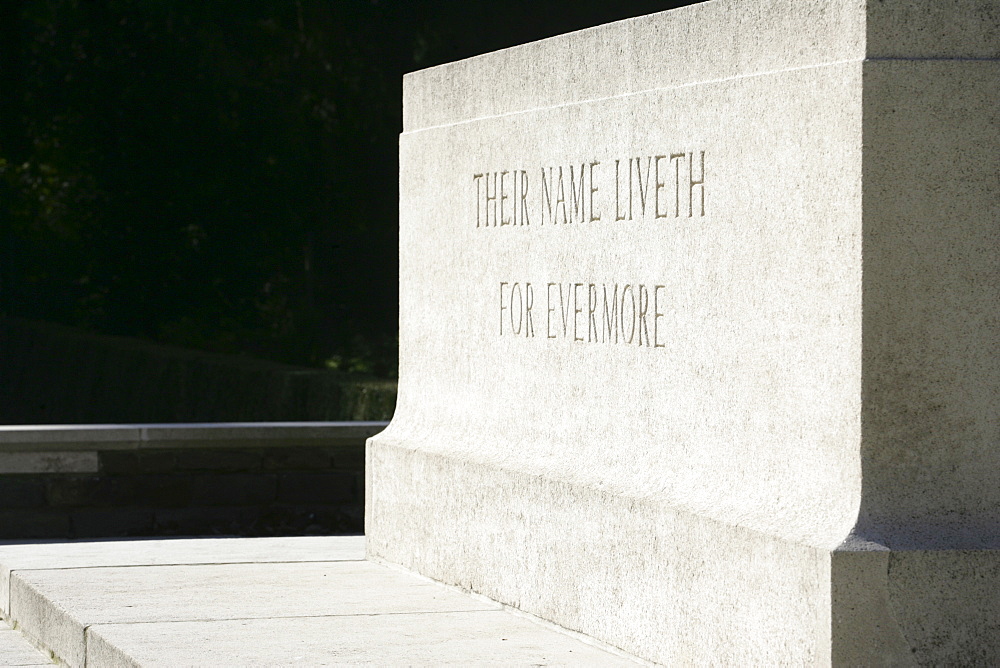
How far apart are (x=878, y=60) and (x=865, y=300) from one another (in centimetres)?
57

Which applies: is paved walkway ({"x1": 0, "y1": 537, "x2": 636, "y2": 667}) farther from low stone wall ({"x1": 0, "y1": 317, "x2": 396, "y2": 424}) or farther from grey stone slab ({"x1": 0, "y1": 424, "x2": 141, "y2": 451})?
low stone wall ({"x1": 0, "y1": 317, "x2": 396, "y2": 424})

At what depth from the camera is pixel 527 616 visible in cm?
551

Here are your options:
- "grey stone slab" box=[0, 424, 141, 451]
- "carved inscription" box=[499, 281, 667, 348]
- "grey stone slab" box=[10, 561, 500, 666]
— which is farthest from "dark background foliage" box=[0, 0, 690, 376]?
"carved inscription" box=[499, 281, 667, 348]

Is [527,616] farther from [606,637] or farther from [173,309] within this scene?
[173,309]

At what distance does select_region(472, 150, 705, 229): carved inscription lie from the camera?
15.8ft

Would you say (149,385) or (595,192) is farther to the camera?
(149,385)

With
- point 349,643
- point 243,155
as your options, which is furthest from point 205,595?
point 243,155

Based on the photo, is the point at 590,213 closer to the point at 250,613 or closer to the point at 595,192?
the point at 595,192

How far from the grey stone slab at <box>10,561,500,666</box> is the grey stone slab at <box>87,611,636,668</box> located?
0.17 meters

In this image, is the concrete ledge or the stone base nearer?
the stone base

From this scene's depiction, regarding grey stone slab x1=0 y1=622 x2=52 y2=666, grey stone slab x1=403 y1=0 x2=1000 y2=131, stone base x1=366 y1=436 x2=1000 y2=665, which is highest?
grey stone slab x1=403 y1=0 x2=1000 y2=131

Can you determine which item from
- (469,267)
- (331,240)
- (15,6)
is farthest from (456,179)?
(15,6)

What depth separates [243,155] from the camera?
18.3 meters

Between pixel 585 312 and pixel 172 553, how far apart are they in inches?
103
